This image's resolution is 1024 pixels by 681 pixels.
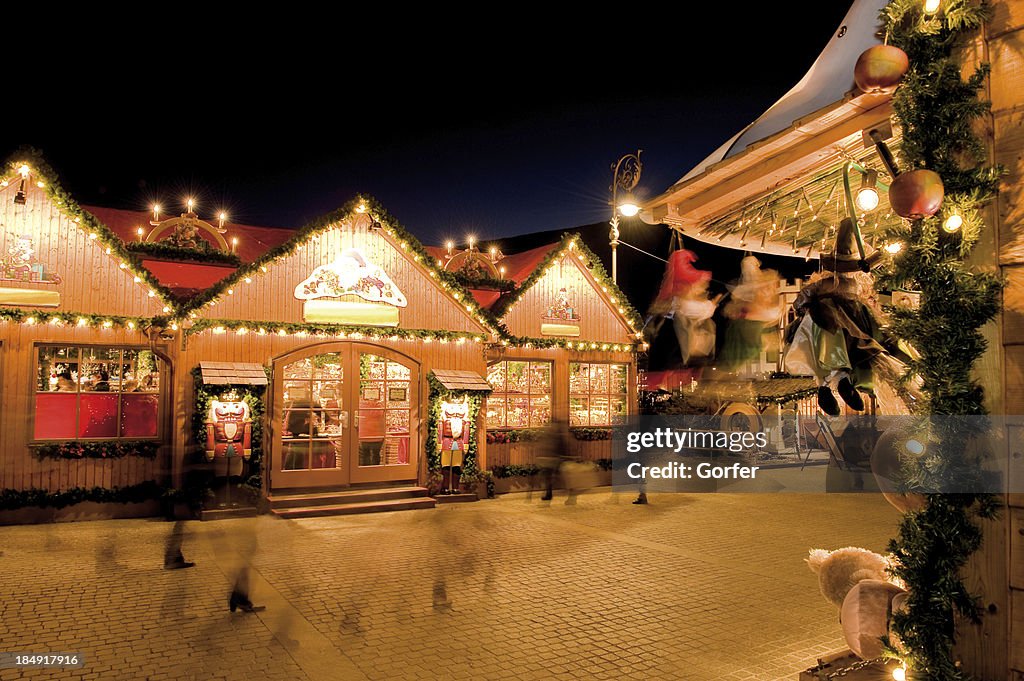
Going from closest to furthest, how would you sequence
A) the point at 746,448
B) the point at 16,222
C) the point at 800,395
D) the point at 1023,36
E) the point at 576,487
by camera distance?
the point at 1023,36
the point at 16,222
the point at 576,487
the point at 800,395
the point at 746,448

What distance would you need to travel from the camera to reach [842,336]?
3.40m

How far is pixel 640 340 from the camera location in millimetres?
16672

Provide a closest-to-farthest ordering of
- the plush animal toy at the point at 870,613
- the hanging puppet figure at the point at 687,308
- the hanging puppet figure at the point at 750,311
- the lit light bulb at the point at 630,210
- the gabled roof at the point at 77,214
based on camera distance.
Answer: the plush animal toy at the point at 870,613 < the hanging puppet figure at the point at 750,311 < the lit light bulb at the point at 630,210 < the hanging puppet figure at the point at 687,308 < the gabled roof at the point at 77,214

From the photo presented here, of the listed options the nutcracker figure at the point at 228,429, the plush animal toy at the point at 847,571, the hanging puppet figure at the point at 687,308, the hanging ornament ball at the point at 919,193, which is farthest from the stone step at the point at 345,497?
the hanging ornament ball at the point at 919,193

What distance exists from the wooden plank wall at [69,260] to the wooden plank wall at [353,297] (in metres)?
1.28

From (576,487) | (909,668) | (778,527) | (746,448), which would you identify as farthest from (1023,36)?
(746,448)

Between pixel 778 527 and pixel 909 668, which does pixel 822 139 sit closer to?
pixel 909 668

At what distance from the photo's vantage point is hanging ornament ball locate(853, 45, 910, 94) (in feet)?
9.37

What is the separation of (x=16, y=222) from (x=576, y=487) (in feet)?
33.9

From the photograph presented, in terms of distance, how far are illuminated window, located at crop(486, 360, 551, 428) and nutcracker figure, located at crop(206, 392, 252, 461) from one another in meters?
5.07

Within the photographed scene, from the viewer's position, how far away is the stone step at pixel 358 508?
11.7m

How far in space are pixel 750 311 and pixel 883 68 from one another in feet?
7.17

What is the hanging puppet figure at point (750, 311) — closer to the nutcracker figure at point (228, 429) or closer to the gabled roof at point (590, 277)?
the nutcracker figure at point (228, 429)

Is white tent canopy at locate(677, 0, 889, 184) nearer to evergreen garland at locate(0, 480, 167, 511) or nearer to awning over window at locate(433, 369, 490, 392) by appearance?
awning over window at locate(433, 369, 490, 392)
